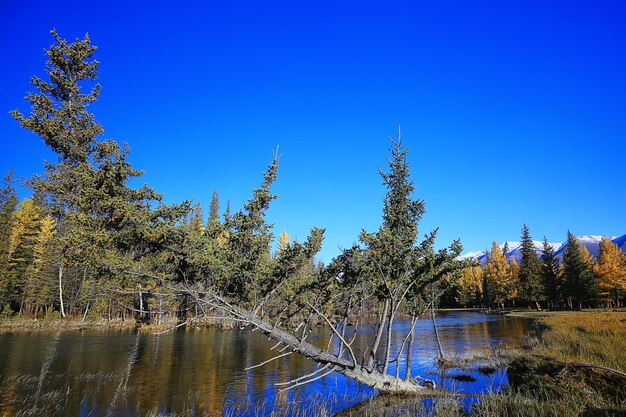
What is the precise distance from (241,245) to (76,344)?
25.9 meters

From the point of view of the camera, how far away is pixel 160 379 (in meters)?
18.8

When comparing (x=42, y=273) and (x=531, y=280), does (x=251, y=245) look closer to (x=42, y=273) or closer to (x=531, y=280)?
(x=42, y=273)

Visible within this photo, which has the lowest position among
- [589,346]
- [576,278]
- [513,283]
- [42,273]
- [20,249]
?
[589,346]

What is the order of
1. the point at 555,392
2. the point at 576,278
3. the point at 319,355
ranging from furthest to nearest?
the point at 576,278 → the point at 319,355 → the point at 555,392

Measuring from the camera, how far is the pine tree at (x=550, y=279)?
6322 cm

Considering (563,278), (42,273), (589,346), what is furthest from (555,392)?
(563,278)

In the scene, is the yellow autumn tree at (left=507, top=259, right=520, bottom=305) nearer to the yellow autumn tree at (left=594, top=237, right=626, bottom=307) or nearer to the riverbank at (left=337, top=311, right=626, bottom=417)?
the yellow autumn tree at (left=594, top=237, right=626, bottom=307)

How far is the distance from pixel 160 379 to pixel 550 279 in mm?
67898

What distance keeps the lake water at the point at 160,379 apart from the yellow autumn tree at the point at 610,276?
4266 centimetres

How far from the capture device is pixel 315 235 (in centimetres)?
1254

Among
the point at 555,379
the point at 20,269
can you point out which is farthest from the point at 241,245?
the point at 20,269

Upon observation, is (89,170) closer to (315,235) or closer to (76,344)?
(315,235)

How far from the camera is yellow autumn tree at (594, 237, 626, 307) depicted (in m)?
58.2

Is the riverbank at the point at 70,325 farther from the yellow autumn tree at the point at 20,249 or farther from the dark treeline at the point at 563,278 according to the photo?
the dark treeline at the point at 563,278
